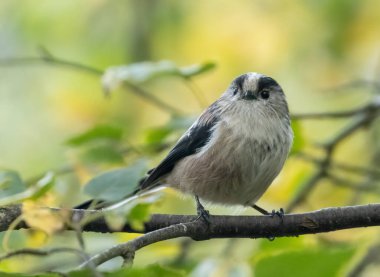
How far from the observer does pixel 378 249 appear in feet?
16.5

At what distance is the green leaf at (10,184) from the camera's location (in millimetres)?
2127

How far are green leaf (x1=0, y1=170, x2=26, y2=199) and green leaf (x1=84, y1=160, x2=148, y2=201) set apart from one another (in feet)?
0.68

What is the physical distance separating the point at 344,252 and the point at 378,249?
189 centimetres

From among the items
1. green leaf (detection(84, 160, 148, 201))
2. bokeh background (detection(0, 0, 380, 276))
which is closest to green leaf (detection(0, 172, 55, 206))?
green leaf (detection(84, 160, 148, 201))

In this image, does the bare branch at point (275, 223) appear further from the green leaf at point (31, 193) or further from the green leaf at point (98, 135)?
the green leaf at point (31, 193)

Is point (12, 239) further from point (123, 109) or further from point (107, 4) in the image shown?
point (107, 4)

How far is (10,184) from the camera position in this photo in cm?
217

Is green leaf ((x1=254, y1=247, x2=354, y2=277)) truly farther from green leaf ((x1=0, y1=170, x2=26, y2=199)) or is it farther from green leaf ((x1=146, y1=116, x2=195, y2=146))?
green leaf ((x1=0, y1=170, x2=26, y2=199))

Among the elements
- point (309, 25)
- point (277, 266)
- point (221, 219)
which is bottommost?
point (277, 266)

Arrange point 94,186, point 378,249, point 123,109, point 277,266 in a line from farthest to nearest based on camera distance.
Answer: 1. point 123,109
2. point 378,249
3. point 277,266
4. point 94,186

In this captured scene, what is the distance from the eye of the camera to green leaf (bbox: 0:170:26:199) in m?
2.13

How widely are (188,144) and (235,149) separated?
47 cm

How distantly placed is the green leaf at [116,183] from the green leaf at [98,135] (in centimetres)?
144

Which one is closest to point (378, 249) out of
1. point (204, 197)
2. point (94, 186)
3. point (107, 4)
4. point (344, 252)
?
point (204, 197)
